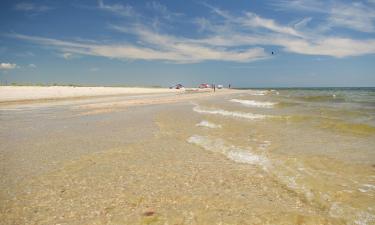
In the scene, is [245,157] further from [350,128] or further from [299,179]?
[350,128]

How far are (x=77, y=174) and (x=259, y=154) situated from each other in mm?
4173

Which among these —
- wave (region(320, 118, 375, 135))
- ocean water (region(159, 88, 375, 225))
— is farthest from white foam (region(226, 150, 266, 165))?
wave (region(320, 118, 375, 135))

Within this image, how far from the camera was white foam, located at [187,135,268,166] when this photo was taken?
7.00 m

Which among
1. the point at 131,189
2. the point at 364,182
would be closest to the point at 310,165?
the point at 364,182

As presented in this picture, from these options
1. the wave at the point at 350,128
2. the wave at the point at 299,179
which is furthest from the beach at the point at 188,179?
the wave at the point at 350,128

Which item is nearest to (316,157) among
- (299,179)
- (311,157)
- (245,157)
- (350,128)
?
(311,157)

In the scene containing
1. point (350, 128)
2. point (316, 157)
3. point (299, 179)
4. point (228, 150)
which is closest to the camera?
point (299, 179)

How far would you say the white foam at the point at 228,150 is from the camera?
23.0ft

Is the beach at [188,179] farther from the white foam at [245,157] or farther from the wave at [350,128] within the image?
the wave at [350,128]

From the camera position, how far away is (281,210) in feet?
14.2

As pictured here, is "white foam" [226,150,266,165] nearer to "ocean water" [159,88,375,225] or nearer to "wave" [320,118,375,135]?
"ocean water" [159,88,375,225]

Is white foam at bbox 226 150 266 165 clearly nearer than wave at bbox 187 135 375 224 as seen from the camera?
No

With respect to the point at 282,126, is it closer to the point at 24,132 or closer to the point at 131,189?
the point at 131,189

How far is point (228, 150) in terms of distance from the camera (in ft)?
26.4
